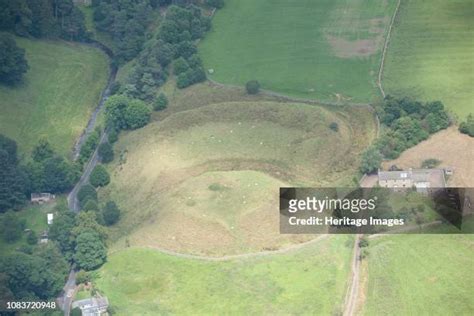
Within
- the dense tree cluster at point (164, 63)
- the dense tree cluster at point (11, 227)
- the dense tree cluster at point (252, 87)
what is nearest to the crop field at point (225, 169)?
the dense tree cluster at point (252, 87)

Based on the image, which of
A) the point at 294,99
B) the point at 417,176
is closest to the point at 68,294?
the point at 417,176

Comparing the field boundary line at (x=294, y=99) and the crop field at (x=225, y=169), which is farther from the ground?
the field boundary line at (x=294, y=99)

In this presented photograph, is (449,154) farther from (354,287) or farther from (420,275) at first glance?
(354,287)

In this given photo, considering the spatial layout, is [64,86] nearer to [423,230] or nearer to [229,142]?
[229,142]

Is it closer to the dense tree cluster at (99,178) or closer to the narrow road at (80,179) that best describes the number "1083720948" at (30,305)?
the narrow road at (80,179)

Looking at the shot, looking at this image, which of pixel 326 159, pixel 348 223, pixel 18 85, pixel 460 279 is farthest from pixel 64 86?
pixel 460 279
